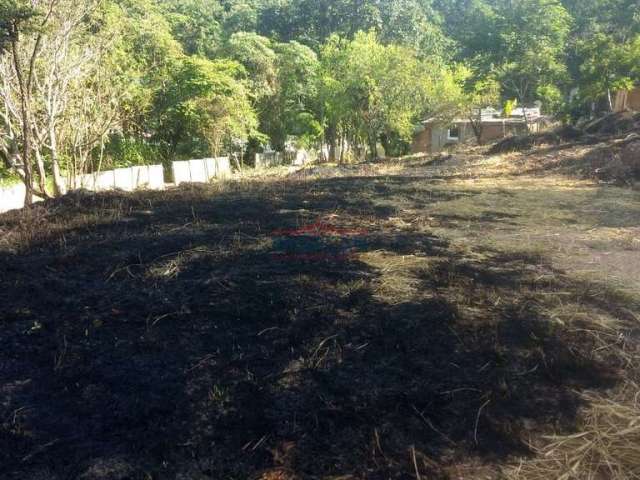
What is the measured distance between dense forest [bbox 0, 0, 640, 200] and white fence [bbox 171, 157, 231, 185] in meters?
0.51

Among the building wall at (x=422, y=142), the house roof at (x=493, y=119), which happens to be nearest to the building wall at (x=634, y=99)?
the house roof at (x=493, y=119)

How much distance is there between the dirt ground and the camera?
2.01m

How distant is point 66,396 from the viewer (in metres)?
2.39

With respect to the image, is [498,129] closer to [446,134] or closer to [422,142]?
[446,134]

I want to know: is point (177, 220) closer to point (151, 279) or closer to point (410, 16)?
point (151, 279)

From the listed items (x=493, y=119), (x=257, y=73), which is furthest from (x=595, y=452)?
(x=493, y=119)

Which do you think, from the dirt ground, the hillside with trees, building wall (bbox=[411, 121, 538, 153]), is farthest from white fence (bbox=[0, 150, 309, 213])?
building wall (bbox=[411, 121, 538, 153])

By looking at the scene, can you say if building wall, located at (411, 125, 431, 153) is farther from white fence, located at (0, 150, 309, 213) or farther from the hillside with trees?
the hillside with trees

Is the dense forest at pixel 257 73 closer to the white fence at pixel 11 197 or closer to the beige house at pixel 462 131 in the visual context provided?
the white fence at pixel 11 197

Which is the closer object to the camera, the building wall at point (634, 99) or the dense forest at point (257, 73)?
the dense forest at point (257, 73)

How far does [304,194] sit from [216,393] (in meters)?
6.82

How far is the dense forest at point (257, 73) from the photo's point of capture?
888 cm

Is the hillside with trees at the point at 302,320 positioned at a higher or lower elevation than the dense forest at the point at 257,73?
lower

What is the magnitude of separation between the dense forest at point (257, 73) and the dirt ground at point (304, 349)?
437 centimetres
